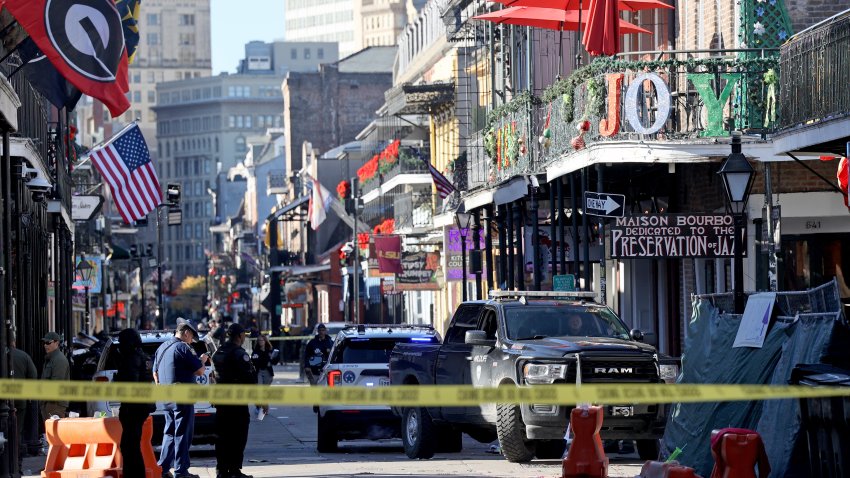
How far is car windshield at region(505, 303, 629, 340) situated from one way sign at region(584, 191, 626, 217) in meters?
4.36

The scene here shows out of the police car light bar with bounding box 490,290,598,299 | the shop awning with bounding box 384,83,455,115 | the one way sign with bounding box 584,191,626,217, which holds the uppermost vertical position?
the shop awning with bounding box 384,83,455,115

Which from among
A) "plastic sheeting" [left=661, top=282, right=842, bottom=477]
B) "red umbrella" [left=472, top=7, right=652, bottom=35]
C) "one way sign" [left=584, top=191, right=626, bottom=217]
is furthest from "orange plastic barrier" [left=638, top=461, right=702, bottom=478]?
"red umbrella" [left=472, top=7, right=652, bottom=35]

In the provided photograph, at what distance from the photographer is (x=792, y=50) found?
2142 cm

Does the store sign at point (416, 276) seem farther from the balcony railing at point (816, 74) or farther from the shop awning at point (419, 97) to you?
the balcony railing at point (816, 74)

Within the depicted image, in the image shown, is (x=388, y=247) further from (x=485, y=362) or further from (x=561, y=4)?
(x=485, y=362)

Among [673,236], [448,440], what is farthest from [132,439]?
[673,236]

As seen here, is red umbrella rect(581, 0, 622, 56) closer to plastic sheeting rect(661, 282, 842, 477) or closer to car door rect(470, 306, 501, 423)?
car door rect(470, 306, 501, 423)

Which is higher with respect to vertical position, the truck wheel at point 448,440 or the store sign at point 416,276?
the store sign at point 416,276

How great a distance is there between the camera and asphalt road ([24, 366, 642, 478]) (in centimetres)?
1867

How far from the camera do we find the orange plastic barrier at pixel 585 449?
15.6 metres

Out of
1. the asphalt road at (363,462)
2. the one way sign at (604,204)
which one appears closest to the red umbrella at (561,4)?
the one way sign at (604,204)

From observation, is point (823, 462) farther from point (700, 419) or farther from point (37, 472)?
point (37, 472)

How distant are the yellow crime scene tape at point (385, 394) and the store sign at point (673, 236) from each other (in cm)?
1075

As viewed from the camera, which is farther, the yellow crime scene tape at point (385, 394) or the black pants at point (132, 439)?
the black pants at point (132, 439)
